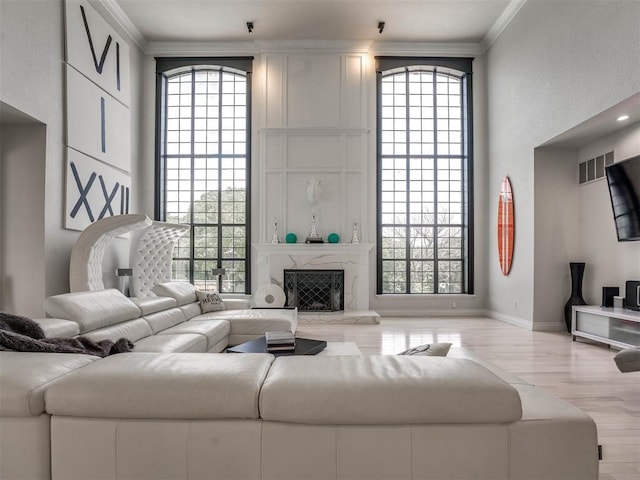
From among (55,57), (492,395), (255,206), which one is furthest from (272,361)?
(255,206)

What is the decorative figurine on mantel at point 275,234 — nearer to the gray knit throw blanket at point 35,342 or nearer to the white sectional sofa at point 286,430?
the gray knit throw blanket at point 35,342

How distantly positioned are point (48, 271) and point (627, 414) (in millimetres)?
5350

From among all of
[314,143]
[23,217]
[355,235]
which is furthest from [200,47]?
[23,217]

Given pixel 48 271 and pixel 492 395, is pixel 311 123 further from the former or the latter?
pixel 492 395

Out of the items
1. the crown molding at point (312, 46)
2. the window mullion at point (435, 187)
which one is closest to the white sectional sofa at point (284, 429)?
the window mullion at point (435, 187)

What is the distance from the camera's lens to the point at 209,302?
512 cm

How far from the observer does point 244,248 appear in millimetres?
7641

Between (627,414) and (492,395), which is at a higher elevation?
(492,395)

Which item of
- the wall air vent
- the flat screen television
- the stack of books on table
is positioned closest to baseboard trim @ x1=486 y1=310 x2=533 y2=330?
the flat screen television

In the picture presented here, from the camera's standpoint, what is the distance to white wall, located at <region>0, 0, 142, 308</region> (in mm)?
4117

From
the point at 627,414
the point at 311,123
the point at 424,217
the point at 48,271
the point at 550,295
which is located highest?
the point at 311,123

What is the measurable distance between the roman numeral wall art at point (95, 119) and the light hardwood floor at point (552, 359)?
3224mm

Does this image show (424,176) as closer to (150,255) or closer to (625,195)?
(625,195)

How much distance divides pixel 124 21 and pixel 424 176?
5536mm
